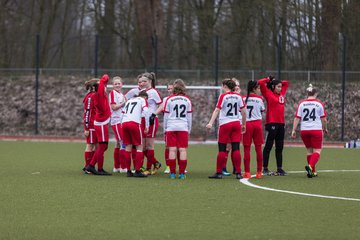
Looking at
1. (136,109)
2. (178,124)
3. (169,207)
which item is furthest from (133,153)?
(169,207)

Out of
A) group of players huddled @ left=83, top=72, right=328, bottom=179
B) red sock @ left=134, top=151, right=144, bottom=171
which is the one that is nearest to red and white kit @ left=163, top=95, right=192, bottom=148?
group of players huddled @ left=83, top=72, right=328, bottom=179

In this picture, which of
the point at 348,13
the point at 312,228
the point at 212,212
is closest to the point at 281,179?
the point at 212,212

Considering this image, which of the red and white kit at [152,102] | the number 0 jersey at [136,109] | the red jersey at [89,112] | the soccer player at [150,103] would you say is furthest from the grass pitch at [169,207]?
the number 0 jersey at [136,109]

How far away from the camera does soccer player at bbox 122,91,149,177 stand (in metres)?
15.4

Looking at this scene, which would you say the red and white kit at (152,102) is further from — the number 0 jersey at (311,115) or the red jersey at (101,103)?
the number 0 jersey at (311,115)

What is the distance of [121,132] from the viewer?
53.0ft

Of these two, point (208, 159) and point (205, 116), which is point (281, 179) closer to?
point (208, 159)

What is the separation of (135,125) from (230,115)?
1.70 meters

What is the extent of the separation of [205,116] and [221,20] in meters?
10.8

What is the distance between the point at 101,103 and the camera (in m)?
16.0

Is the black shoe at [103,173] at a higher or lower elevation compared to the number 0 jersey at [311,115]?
lower

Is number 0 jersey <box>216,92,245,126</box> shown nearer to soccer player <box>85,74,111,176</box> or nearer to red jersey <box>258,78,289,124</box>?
red jersey <box>258,78,289,124</box>

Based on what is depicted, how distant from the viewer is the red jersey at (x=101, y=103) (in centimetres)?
1594

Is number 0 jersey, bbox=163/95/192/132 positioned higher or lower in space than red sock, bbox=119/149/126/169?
higher
